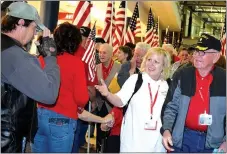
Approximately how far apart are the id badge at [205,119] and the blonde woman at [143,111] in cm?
44

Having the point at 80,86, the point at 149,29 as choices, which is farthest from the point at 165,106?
the point at 149,29

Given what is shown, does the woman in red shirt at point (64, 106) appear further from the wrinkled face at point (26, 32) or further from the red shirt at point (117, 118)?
the wrinkled face at point (26, 32)

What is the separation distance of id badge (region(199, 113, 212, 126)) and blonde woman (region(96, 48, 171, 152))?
1.44 ft

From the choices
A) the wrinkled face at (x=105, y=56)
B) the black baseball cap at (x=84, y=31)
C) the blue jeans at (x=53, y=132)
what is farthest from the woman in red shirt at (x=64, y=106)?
the wrinkled face at (x=105, y=56)

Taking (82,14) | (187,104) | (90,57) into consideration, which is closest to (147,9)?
(82,14)

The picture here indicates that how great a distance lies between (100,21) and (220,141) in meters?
16.0

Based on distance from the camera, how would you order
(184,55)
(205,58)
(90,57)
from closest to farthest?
(205,58)
(90,57)
(184,55)

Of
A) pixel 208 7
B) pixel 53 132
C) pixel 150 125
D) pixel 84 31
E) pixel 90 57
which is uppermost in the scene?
pixel 208 7

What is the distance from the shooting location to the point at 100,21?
18.9 meters

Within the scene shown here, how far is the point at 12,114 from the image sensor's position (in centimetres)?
249

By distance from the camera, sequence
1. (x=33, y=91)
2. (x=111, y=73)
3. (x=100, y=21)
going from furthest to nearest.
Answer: (x=100, y=21), (x=111, y=73), (x=33, y=91)

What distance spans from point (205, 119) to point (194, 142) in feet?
0.78

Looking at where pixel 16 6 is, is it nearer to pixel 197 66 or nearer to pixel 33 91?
pixel 33 91

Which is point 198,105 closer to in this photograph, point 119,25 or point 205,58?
point 205,58
